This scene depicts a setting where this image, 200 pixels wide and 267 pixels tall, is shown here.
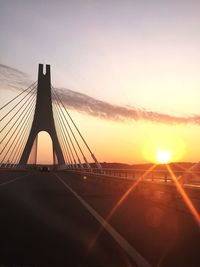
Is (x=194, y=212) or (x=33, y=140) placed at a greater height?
(x=33, y=140)

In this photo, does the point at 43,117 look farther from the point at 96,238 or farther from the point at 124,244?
the point at 124,244

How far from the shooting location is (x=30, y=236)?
10438 millimetres

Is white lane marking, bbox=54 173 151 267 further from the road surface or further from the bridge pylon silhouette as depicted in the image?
the bridge pylon silhouette

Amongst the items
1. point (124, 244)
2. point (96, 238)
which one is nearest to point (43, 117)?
point (96, 238)

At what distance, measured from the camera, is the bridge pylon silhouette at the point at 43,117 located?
239 ft

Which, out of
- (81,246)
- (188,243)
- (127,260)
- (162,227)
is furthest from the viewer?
(162,227)

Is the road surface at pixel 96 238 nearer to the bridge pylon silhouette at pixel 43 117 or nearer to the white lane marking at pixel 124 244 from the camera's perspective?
the white lane marking at pixel 124 244

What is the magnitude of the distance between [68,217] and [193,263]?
6.48 meters

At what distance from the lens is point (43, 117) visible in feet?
252

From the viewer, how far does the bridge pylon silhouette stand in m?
72.9

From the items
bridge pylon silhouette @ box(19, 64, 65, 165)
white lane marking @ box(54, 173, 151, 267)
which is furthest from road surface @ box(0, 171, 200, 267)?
bridge pylon silhouette @ box(19, 64, 65, 165)

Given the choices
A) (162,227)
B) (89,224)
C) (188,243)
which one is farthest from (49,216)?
(188,243)

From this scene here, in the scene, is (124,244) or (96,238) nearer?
(124,244)

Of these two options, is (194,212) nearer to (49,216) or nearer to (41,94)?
(49,216)
